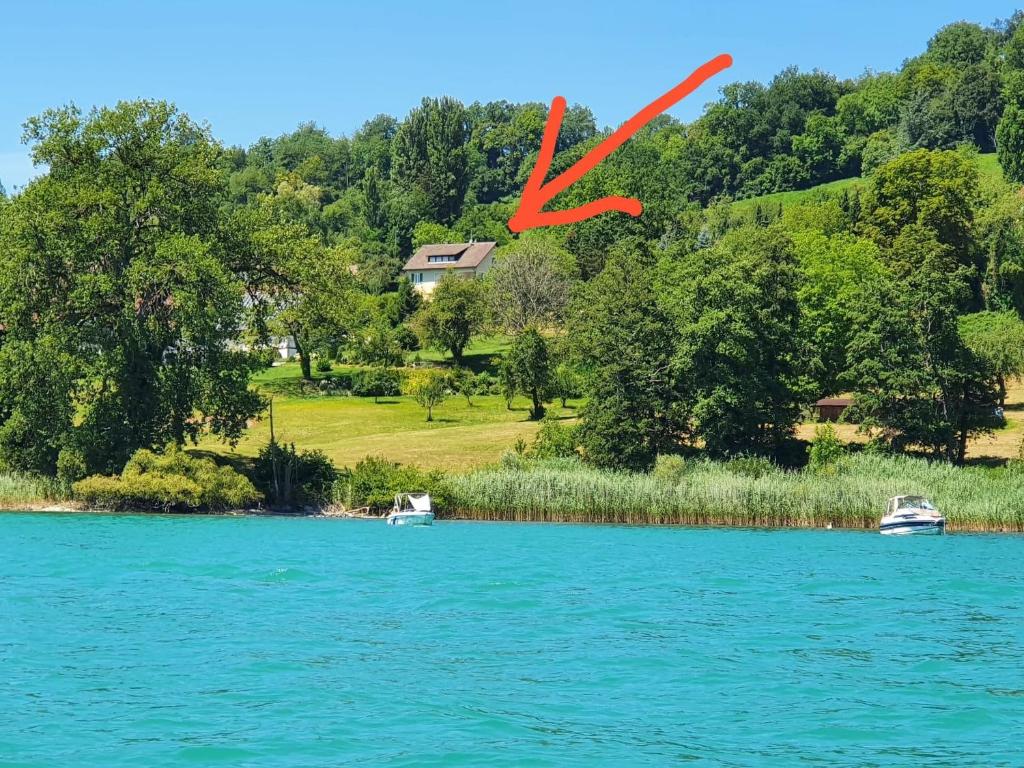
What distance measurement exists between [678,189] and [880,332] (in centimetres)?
12464

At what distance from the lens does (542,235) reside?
154m

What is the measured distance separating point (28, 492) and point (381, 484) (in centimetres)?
1704

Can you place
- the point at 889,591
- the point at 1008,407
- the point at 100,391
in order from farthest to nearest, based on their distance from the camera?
the point at 1008,407, the point at 100,391, the point at 889,591

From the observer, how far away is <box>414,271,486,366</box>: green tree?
114 metres

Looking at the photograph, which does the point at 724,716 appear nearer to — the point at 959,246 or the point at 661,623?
the point at 661,623

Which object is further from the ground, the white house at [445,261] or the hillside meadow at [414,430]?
the white house at [445,261]

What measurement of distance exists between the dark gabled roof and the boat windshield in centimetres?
10213

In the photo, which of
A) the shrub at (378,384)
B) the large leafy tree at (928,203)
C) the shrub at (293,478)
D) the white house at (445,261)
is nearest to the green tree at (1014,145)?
the large leafy tree at (928,203)

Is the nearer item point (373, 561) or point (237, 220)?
point (373, 561)

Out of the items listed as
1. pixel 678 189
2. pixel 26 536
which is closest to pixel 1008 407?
pixel 26 536

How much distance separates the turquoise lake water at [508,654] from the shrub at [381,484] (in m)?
12.0

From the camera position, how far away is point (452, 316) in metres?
114

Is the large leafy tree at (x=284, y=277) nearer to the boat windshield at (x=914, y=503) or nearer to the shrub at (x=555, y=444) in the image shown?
the shrub at (x=555, y=444)

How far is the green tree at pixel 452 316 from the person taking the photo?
114250mm
